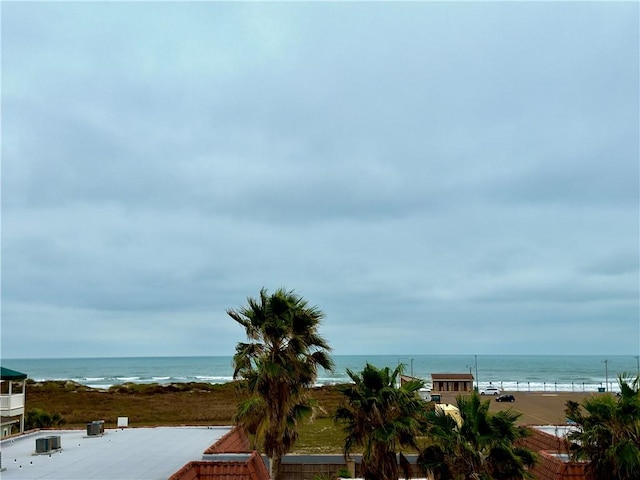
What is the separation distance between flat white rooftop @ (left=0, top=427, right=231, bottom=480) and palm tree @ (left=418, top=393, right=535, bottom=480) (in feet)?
25.4

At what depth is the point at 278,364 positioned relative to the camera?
1692 cm

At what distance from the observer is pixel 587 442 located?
1441 centimetres

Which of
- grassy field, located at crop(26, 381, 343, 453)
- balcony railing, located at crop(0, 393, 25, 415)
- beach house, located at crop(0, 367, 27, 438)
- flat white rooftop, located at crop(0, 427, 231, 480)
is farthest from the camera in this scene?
grassy field, located at crop(26, 381, 343, 453)

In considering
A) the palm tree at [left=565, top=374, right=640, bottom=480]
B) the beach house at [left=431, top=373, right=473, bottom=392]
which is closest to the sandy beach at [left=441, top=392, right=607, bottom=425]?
the beach house at [left=431, top=373, right=473, bottom=392]

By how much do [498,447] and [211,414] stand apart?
46.6 metres

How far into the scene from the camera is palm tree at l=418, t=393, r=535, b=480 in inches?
513

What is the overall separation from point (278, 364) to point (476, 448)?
250 inches

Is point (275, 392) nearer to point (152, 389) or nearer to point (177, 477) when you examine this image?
point (177, 477)

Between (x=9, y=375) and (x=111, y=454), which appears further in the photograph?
(x=9, y=375)

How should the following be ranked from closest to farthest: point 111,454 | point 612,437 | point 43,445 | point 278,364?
point 612,437 < point 278,364 < point 111,454 < point 43,445

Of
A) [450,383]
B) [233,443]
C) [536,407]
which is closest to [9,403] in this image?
[233,443]

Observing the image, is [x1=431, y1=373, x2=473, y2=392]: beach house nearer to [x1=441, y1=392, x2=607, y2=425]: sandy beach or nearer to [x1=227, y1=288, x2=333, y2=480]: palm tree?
[x1=441, y1=392, x2=607, y2=425]: sandy beach

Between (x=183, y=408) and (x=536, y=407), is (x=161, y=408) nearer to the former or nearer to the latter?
(x=183, y=408)

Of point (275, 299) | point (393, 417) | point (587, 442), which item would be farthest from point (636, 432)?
point (275, 299)
